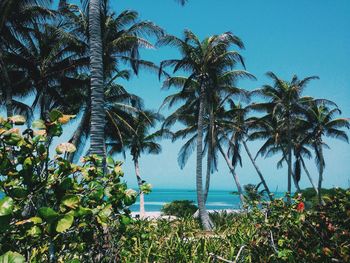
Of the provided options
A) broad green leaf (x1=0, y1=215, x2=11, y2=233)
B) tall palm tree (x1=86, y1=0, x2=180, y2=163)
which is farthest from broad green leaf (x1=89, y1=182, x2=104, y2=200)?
tall palm tree (x1=86, y1=0, x2=180, y2=163)

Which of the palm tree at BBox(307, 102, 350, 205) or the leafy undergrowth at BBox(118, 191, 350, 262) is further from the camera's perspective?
the palm tree at BBox(307, 102, 350, 205)

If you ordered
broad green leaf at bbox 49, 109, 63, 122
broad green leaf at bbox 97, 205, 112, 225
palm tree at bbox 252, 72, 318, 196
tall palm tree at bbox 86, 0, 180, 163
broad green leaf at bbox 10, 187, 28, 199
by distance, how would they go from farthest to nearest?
palm tree at bbox 252, 72, 318, 196 → tall palm tree at bbox 86, 0, 180, 163 → broad green leaf at bbox 97, 205, 112, 225 → broad green leaf at bbox 49, 109, 63, 122 → broad green leaf at bbox 10, 187, 28, 199

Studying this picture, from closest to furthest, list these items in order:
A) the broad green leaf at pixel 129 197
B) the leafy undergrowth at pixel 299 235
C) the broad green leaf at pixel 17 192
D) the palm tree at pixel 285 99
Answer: the broad green leaf at pixel 17 192
the broad green leaf at pixel 129 197
the leafy undergrowth at pixel 299 235
the palm tree at pixel 285 99

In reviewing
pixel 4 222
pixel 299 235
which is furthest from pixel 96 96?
pixel 4 222

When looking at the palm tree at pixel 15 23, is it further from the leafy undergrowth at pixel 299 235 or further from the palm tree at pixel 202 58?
the leafy undergrowth at pixel 299 235

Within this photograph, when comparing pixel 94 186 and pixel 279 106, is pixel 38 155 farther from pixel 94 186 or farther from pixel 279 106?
pixel 279 106

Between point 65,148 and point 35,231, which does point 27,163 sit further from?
point 35,231

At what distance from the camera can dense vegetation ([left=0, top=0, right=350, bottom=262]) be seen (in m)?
1.90

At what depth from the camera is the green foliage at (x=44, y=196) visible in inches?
64.1

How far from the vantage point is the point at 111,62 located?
2125 cm

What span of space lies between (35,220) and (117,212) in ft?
3.03

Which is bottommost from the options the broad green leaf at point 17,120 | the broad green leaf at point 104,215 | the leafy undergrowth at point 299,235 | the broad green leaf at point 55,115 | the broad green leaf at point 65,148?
the leafy undergrowth at point 299,235

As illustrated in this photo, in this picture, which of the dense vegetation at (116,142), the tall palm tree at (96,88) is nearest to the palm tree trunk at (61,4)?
the dense vegetation at (116,142)

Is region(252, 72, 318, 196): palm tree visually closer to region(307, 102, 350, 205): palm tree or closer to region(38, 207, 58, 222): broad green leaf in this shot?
region(307, 102, 350, 205): palm tree
